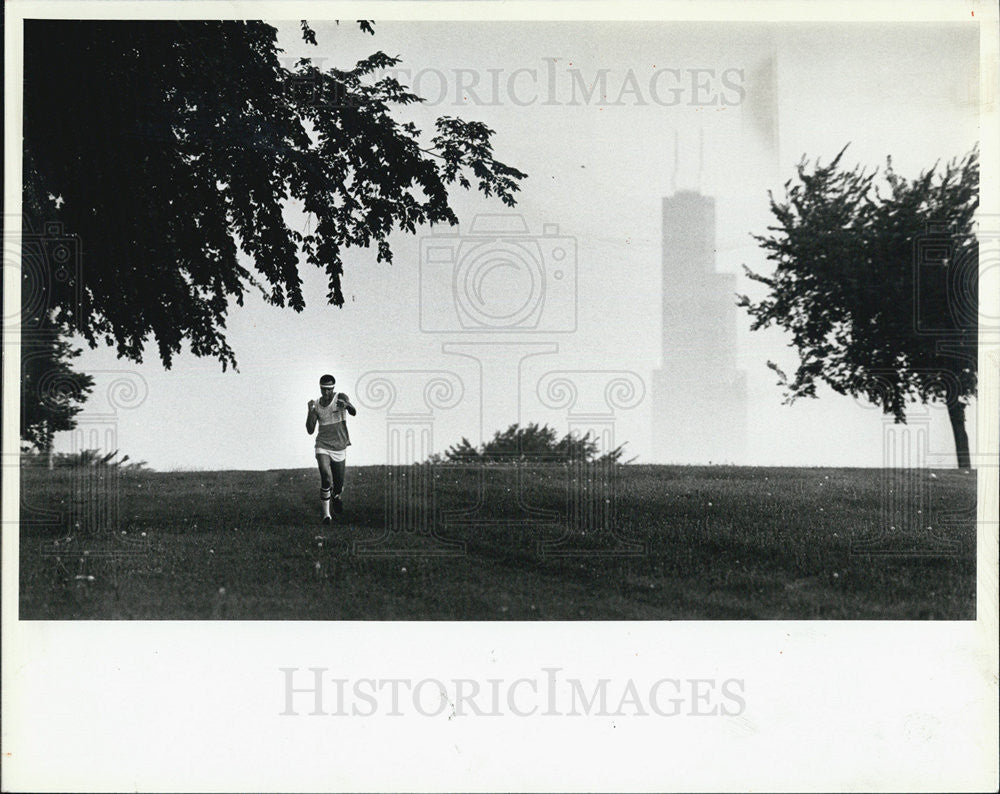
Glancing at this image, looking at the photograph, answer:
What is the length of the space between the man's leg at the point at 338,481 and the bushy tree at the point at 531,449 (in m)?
0.71

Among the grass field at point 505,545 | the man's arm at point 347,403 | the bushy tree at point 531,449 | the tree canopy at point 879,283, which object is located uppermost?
the tree canopy at point 879,283

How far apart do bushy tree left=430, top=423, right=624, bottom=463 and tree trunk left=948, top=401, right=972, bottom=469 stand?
219 centimetres

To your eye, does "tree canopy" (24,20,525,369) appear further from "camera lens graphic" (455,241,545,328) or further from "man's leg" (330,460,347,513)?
"man's leg" (330,460,347,513)

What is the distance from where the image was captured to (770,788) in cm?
434

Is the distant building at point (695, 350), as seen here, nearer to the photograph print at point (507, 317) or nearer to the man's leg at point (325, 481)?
the photograph print at point (507, 317)

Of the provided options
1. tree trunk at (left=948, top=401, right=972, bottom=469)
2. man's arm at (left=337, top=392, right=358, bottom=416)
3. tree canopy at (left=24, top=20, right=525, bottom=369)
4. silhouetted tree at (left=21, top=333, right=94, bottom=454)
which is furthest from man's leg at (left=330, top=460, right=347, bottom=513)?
tree trunk at (left=948, top=401, right=972, bottom=469)

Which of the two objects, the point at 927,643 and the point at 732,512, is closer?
the point at 927,643

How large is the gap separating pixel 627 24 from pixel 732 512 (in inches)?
130

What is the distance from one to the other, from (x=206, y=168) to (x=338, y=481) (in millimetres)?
2288

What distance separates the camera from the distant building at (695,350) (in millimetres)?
4969

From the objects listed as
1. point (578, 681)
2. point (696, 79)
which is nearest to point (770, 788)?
point (578, 681)

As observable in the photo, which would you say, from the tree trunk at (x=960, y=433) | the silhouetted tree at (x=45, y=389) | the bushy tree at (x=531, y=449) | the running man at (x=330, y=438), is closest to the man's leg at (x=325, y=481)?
the running man at (x=330, y=438)

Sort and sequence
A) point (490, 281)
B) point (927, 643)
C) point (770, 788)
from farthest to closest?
point (490, 281) → point (927, 643) → point (770, 788)

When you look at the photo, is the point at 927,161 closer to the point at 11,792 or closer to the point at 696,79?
the point at 696,79
